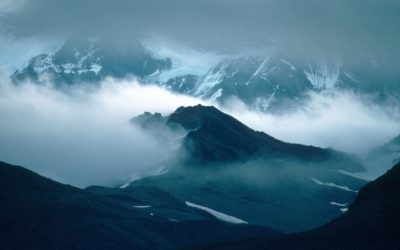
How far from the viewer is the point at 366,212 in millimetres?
132500

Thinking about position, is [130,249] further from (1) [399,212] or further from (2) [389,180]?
(1) [399,212]

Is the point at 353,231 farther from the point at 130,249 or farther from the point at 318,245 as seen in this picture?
the point at 130,249

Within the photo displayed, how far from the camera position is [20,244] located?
18112cm

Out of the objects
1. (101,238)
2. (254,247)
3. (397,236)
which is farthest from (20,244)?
(397,236)

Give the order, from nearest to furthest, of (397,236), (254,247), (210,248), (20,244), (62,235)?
1. (397,236)
2. (254,247)
3. (210,248)
4. (20,244)
5. (62,235)

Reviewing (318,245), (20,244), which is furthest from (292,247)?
(20,244)

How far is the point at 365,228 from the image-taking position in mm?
125562

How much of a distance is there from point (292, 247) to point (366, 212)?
1294 centimetres

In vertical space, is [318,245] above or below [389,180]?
below

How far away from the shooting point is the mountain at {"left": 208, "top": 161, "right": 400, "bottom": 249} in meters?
120

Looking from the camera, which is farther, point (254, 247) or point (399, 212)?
point (254, 247)

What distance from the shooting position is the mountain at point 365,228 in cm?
12000

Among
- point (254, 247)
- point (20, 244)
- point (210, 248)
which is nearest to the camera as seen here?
point (254, 247)

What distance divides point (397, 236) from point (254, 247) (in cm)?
2879
